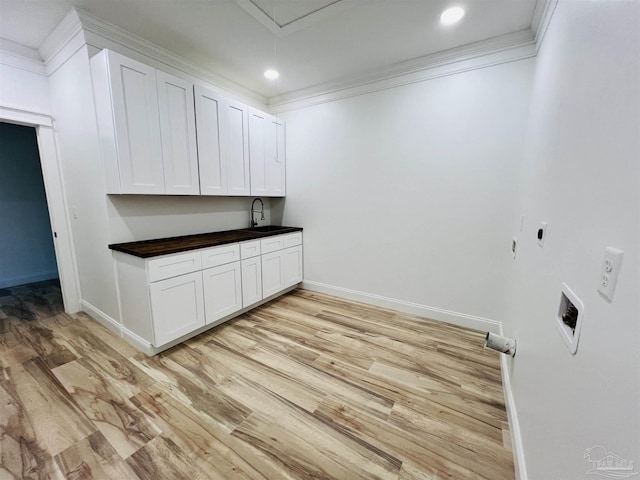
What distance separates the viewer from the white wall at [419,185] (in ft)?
7.69

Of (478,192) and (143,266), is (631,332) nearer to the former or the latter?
(478,192)

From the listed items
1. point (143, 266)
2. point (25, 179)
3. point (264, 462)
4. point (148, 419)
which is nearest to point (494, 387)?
point (264, 462)

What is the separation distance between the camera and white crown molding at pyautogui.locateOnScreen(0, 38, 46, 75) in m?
2.26

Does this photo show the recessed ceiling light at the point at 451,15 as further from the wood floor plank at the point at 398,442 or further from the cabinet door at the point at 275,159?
the wood floor plank at the point at 398,442

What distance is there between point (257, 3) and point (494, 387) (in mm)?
3342

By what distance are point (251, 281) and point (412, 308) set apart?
189 cm

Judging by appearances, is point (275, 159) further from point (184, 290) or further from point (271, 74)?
point (184, 290)

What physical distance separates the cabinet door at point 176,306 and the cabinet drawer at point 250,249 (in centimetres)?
53

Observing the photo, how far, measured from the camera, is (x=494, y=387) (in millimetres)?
1809

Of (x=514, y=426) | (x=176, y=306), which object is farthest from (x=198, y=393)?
(x=514, y=426)

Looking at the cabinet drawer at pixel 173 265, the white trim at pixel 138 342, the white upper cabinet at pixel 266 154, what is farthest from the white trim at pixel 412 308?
the white trim at pixel 138 342

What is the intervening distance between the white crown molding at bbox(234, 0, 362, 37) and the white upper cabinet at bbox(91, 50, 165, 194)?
1014 millimetres

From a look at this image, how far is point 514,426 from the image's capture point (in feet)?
4.50
